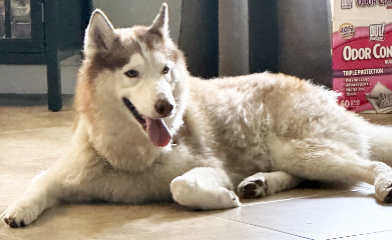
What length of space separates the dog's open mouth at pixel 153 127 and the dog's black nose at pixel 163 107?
4.4 inches

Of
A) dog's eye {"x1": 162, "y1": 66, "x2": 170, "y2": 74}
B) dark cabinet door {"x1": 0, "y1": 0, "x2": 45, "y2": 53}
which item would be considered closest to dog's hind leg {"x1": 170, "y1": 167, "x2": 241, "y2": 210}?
dog's eye {"x1": 162, "y1": 66, "x2": 170, "y2": 74}

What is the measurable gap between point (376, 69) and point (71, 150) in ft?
7.44

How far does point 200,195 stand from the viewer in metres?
1.92

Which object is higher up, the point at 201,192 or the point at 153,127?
the point at 153,127

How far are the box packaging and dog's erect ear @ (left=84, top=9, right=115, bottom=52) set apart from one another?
2072 millimetres

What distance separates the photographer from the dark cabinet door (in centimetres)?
410

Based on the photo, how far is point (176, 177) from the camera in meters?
2.00

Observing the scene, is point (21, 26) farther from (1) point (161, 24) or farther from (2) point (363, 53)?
(1) point (161, 24)

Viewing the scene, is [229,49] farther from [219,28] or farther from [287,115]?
[287,115]

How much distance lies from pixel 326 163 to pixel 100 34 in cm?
92

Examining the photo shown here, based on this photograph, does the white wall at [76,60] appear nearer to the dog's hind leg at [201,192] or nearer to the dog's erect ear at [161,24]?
the dog's erect ear at [161,24]

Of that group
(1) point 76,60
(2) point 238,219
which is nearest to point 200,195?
(2) point 238,219

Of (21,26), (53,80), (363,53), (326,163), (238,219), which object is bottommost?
(238,219)

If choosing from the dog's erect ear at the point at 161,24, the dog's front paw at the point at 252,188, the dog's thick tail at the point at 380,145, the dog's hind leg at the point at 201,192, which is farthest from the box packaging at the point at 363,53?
the dog's hind leg at the point at 201,192
